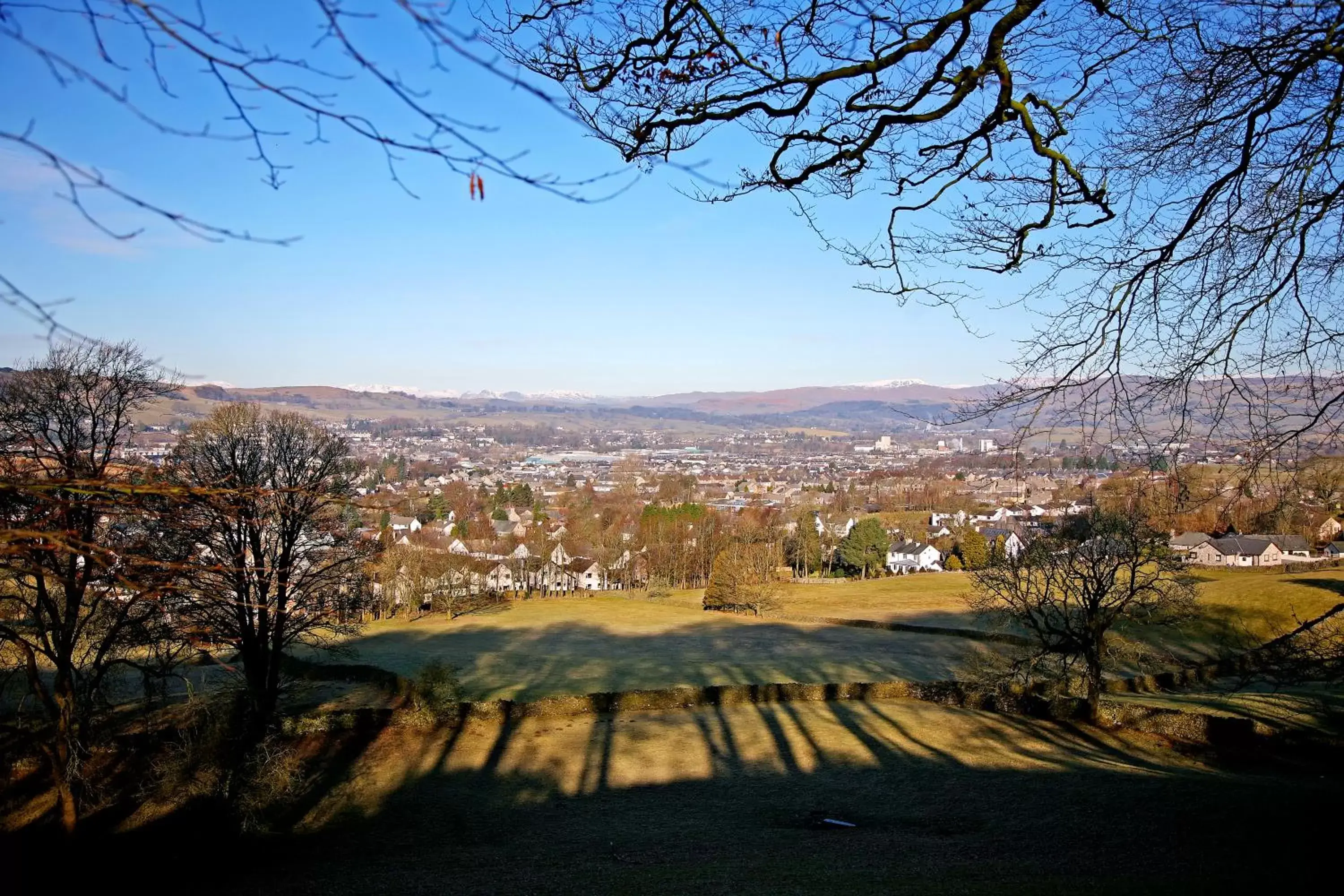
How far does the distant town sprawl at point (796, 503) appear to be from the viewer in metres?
4.35

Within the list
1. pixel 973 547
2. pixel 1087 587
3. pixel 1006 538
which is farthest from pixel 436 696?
pixel 1006 538

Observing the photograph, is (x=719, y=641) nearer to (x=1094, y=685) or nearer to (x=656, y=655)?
(x=656, y=655)

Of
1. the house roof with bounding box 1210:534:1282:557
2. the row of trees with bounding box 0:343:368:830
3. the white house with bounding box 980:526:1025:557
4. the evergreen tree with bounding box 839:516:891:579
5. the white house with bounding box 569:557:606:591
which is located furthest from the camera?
the evergreen tree with bounding box 839:516:891:579

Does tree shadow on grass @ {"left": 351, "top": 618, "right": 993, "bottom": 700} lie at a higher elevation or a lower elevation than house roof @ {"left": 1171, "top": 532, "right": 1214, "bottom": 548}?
lower

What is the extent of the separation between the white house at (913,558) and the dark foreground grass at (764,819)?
4475 centimetres

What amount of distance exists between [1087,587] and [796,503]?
64880 millimetres

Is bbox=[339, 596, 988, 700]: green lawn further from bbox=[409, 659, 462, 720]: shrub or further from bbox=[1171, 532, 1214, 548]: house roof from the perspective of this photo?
bbox=[1171, 532, 1214, 548]: house roof

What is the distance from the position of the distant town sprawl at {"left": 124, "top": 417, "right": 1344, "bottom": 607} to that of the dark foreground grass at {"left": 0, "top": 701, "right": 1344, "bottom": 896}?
357cm

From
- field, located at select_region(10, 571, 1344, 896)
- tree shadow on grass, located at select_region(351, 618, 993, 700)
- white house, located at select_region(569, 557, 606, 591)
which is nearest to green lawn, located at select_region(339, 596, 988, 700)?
tree shadow on grass, located at select_region(351, 618, 993, 700)

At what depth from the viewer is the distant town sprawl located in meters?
4.35

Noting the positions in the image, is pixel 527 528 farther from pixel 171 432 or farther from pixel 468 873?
pixel 468 873

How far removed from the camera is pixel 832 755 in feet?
53.5

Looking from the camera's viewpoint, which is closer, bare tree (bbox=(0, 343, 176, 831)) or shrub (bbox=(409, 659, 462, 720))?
bare tree (bbox=(0, 343, 176, 831))

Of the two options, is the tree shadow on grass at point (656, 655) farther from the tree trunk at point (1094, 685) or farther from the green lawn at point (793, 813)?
the tree trunk at point (1094, 685)
